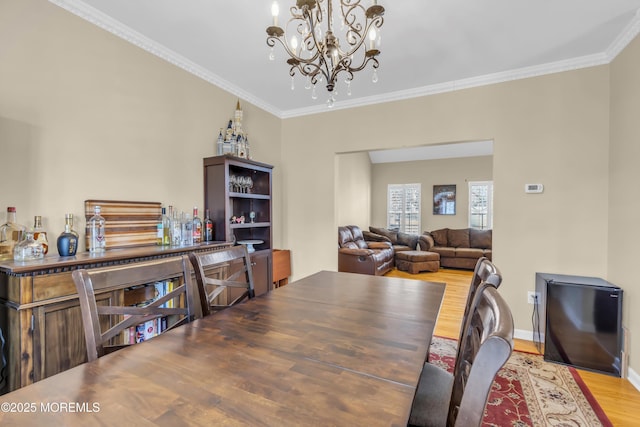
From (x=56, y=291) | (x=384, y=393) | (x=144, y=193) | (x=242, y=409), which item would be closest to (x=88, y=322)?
(x=242, y=409)

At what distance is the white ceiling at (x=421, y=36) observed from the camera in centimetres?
206

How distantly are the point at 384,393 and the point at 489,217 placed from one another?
7.49 meters

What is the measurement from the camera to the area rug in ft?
5.78

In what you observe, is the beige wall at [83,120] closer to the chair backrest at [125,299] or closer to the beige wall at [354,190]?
the chair backrest at [125,299]

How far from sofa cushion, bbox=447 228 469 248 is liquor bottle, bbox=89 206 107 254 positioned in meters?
6.72

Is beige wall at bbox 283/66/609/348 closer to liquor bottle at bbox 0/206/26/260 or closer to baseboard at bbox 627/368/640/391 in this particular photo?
baseboard at bbox 627/368/640/391

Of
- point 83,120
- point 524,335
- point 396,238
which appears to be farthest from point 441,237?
point 83,120

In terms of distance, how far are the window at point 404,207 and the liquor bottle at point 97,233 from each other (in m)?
7.05

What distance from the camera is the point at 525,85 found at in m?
2.94

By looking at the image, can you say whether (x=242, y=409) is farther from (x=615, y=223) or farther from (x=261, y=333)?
(x=615, y=223)

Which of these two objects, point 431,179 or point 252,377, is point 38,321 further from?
point 431,179

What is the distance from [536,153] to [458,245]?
4225 millimetres

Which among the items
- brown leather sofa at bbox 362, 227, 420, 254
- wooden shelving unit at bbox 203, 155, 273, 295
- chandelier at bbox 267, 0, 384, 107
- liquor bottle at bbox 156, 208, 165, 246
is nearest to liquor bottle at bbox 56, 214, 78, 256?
liquor bottle at bbox 156, 208, 165, 246

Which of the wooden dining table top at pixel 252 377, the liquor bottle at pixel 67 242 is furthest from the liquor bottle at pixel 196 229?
the wooden dining table top at pixel 252 377
